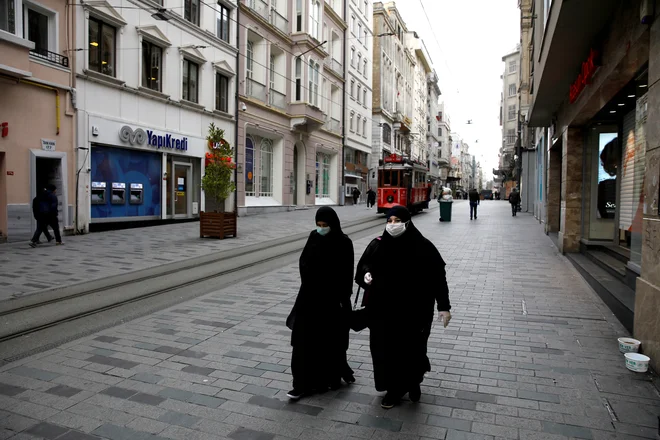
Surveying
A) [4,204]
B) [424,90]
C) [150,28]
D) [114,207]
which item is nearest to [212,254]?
[4,204]

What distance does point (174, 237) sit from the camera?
1537 cm

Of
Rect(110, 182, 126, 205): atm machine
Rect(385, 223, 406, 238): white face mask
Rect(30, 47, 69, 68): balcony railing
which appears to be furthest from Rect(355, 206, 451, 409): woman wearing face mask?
Rect(110, 182, 126, 205): atm machine

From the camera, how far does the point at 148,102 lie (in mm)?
18734

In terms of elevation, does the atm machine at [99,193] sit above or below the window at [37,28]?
below

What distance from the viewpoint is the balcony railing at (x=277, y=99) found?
27953 mm

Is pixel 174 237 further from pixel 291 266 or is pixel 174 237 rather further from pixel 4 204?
pixel 291 266

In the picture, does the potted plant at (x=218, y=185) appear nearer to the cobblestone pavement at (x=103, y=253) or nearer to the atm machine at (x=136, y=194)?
the cobblestone pavement at (x=103, y=253)

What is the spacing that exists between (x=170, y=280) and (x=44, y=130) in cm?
892

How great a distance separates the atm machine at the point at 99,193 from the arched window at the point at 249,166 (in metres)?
10.1

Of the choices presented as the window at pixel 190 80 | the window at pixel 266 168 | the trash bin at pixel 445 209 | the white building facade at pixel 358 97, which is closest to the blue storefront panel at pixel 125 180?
the window at pixel 190 80

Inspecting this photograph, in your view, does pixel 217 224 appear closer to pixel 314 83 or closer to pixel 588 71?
pixel 588 71

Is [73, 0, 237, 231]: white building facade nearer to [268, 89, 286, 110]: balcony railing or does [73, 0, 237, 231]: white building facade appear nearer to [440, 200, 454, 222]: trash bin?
[268, 89, 286, 110]: balcony railing

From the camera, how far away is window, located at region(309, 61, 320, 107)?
104 feet

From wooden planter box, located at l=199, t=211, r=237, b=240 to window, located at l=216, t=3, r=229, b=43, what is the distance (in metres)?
11.9
